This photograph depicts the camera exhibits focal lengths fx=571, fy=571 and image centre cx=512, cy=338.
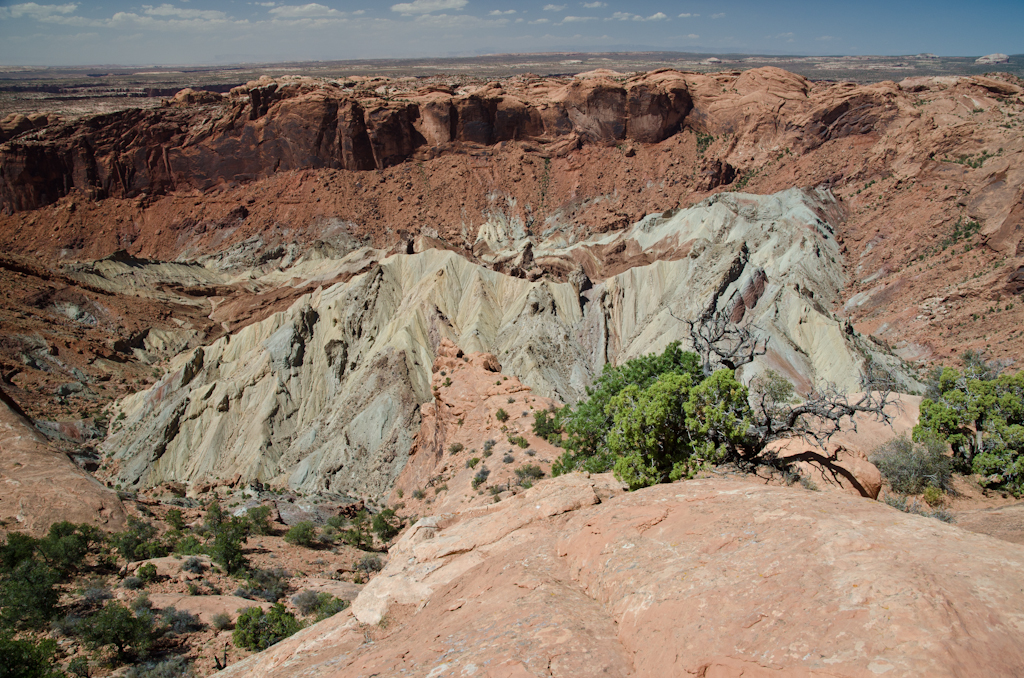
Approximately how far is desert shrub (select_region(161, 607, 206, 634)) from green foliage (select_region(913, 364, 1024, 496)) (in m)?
21.4

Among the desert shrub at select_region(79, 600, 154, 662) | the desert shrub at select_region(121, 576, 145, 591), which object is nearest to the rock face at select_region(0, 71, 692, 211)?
the desert shrub at select_region(121, 576, 145, 591)

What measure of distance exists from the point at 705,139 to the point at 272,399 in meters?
64.7

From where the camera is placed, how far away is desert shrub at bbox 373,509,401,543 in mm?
22922

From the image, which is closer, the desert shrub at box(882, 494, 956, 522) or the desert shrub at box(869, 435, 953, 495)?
the desert shrub at box(882, 494, 956, 522)

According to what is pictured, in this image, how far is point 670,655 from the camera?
6848 millimetres

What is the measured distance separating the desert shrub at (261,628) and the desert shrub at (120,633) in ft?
6.65

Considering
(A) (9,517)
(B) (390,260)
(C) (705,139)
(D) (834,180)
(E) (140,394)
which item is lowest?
(E) (140,394)

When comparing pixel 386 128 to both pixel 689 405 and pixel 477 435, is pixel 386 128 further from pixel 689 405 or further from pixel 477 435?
pixel 689 405

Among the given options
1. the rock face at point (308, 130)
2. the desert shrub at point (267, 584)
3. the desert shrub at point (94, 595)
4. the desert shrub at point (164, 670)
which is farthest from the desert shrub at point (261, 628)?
the rock face at point (308, 130)

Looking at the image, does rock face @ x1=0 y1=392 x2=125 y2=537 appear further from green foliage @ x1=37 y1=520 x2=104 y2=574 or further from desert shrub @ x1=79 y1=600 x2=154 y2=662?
desert shrub @ x1=79 y1=600 x2=154 y2=662

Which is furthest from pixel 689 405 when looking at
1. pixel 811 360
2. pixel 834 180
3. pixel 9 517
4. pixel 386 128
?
pixel 386 128

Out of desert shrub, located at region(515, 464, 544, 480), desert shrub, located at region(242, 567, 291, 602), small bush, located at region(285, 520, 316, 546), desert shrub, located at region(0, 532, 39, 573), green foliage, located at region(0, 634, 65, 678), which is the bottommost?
small bush, located at region(285, 520, 316, 546)

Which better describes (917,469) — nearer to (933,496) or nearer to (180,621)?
(933,496)

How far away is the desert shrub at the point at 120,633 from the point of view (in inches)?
533
